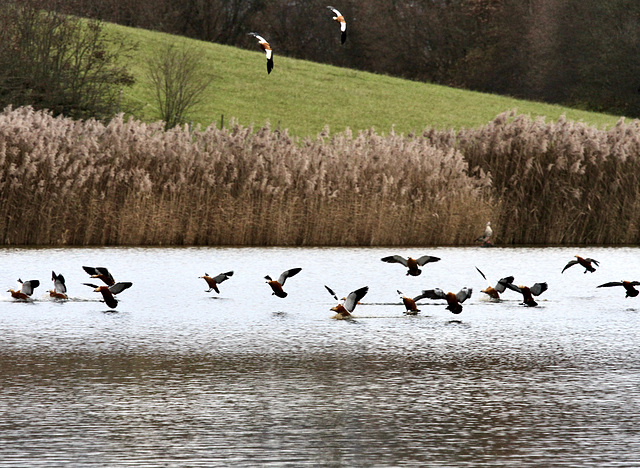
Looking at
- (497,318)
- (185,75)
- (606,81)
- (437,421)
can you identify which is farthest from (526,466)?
(606,81)

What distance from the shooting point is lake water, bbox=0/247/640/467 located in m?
5.38

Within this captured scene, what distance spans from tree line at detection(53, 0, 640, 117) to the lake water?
4987 cm

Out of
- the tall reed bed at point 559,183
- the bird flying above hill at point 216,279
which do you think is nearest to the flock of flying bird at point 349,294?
the bird flying above hill at point 216,279

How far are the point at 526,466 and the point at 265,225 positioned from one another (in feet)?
49.7

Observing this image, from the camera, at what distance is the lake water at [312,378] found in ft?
17.6

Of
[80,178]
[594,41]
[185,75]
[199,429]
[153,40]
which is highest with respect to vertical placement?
[594,41]

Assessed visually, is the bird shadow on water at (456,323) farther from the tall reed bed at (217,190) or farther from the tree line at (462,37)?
the tree line at (462,37)

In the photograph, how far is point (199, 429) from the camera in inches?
229

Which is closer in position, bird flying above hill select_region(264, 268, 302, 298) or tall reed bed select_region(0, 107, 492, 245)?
bird flying above hill select_region(264, 268, 302, 298)

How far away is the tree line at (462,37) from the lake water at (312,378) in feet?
164

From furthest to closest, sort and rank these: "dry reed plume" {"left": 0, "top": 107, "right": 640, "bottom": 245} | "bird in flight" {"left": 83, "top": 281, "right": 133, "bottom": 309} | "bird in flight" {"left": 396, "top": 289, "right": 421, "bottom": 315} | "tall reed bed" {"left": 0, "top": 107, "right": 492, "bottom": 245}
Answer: "dry reed plume" {"left": 0, "top": 107, "right": 640, "bottom": 245} < "tall reed bed" {"left": 0, "top": 107, "right": 492, "bottom": 245} < "bird in flight" {"left": 83, "top": 281, "right": 133, "bottom": 309} < "bird in flight" {"left": 396, "top": 289, "right": 421, "bottom": 315}

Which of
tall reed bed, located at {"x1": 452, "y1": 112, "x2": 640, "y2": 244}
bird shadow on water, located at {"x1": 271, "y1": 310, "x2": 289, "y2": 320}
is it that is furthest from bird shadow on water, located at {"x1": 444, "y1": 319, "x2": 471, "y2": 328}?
tall reed bed, located at {"x1": 452, "y1": 112, "x2": 640, "y2": 244}

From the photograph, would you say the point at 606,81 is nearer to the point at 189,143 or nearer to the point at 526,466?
the point at 189,143

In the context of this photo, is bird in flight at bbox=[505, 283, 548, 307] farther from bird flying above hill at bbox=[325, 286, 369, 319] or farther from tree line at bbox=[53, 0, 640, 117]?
tree line at bbox=[53, 0, 640, 117]
